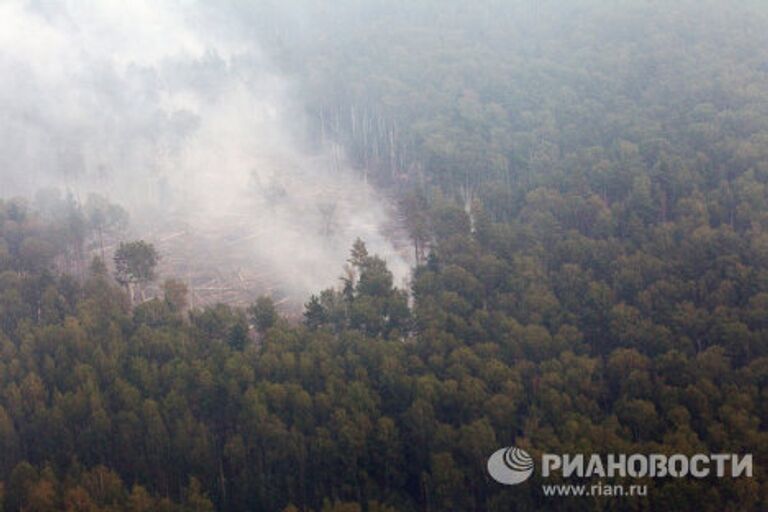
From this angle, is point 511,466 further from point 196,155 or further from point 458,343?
point 196,155

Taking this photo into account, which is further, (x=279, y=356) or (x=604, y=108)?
(x=604, y=108)

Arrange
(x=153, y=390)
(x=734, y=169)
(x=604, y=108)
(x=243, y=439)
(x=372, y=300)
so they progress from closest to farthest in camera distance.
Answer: (x=243, y=439), (x=153, y=390), (x=372, y=300), (x=734, y=169), (x=604, y=108)

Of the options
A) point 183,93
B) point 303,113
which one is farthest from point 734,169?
point 183,93

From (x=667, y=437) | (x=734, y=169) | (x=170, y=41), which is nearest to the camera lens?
(x=667, y=437)

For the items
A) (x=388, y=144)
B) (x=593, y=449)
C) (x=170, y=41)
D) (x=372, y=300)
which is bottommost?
(x=593, y=449)

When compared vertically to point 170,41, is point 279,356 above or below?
below

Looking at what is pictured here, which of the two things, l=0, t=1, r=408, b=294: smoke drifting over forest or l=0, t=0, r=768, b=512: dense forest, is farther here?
l=0, t=1, r=408, b=294: smoke drifting over forest

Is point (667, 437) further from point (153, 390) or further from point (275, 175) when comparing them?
point (275, 175)
